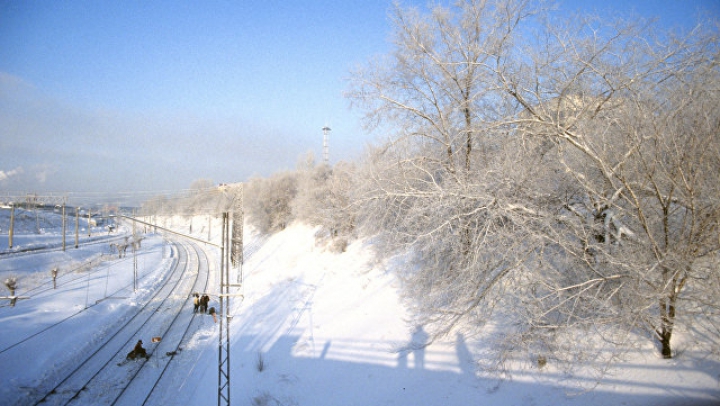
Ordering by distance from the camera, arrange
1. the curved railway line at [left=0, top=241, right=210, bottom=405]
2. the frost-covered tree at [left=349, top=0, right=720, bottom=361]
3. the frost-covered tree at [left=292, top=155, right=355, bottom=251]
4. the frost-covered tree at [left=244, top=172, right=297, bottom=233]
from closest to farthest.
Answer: the frost-covered tree at [left=349, top=0, right=720, bottom=361] → the curved railway line at [left=0, top=241, right=210, bottom=405] → the frost-covered tree at [left=292, top=155, right=355, bottom=251] → the frost-covered tree at [left=244, top=172, right=297, bottom=233]

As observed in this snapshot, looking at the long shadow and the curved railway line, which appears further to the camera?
the curved railway line

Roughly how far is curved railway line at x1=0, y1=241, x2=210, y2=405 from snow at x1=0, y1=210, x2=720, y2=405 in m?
0.30

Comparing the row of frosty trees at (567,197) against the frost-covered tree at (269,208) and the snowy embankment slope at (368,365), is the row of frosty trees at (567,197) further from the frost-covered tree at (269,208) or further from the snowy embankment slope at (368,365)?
the frost-covered tree at (269,208)

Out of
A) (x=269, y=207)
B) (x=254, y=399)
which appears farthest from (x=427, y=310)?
(x=269, y=207)

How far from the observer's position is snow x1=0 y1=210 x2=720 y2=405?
16.0 feet

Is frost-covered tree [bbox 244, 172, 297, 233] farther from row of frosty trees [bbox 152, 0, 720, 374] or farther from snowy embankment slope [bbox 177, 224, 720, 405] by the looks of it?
row of frosty trees [bbox 152, 0, 720, 374]

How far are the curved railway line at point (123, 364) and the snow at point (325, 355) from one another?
30cm

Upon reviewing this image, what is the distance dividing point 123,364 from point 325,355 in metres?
7.31

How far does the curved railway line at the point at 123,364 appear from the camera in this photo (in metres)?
9.08

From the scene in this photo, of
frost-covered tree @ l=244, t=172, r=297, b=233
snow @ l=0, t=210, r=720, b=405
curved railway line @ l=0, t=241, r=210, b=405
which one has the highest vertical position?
frost-covered tree @ l=244, t=172, r=297, b=233

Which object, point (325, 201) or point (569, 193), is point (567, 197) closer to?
point (569, 193)

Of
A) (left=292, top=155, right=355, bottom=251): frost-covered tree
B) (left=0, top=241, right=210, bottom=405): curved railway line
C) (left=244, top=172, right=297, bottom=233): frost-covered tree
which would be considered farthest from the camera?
(left=244, top=172, right=297, bottom=233): frost-covered tree

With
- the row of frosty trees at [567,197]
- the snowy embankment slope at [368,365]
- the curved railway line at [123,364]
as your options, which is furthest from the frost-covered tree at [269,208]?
the row of frosty trees at [567,197]

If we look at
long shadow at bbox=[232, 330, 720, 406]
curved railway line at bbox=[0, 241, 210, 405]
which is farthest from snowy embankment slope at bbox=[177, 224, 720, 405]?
curved railway line at bbox=[0, 241, 210, 405]
